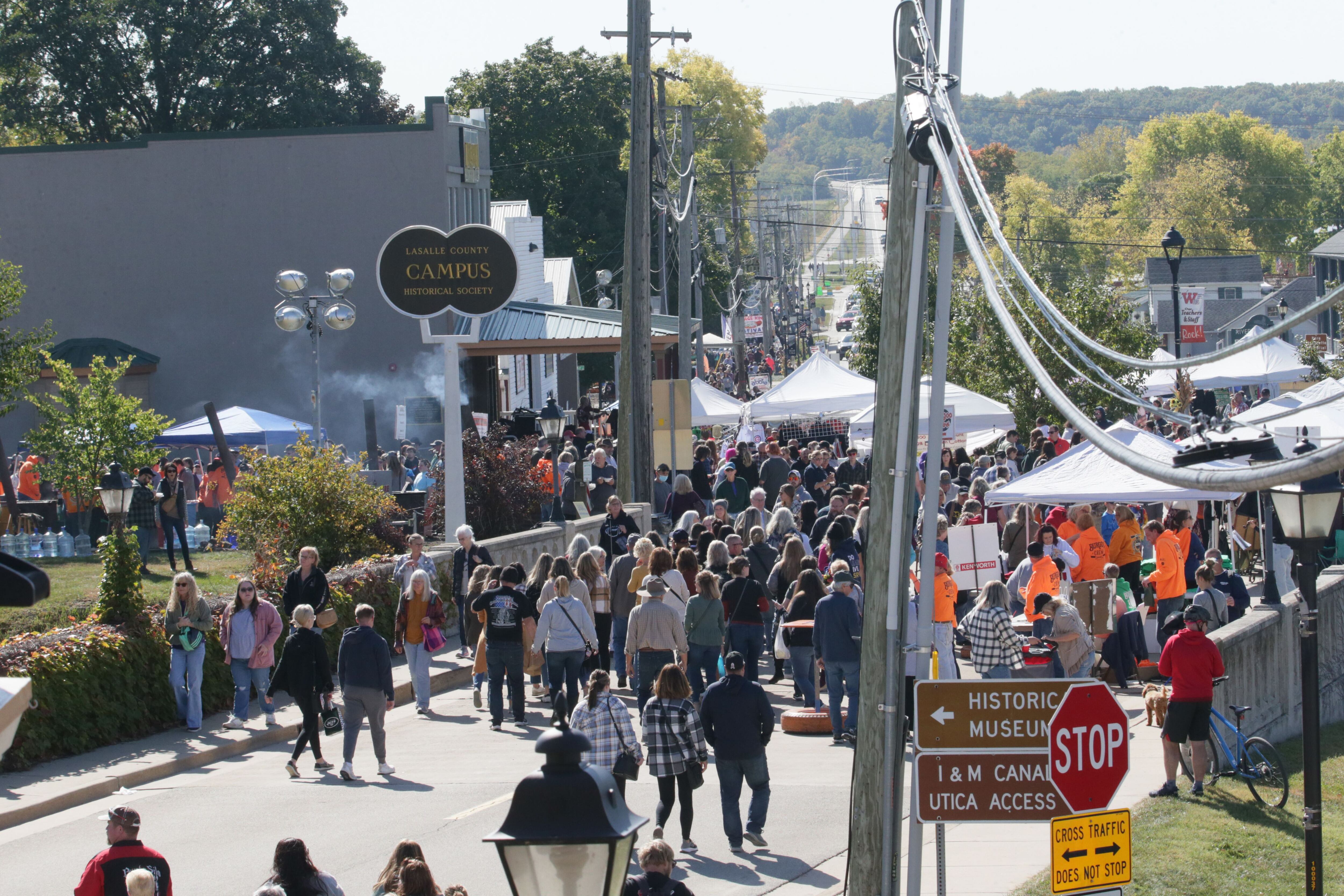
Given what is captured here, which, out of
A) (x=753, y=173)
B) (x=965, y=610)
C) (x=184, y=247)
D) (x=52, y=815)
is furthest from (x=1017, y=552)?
(x=753, y=173)

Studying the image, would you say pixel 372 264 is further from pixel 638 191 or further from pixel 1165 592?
pixel 1165 592

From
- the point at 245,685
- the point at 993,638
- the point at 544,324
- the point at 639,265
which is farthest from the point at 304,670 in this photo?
the point at 544,324

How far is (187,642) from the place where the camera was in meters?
14.3

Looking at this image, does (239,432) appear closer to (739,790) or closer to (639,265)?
(639,265)

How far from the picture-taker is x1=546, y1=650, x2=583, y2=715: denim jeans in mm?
14078

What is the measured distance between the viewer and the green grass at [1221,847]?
10047 millimetres

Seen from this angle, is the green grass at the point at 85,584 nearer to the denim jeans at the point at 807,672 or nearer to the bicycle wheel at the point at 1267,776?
the denim jeans at the point at 807,672

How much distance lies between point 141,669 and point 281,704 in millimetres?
2027

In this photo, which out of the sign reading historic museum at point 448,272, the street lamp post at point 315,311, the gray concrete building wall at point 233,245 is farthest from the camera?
the gray concrete building wall at point 233,245

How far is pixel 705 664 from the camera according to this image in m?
14.2

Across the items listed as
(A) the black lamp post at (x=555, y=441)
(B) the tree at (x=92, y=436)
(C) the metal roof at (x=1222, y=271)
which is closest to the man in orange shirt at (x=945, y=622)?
(A) the black lamp post at (x=555, y=441)

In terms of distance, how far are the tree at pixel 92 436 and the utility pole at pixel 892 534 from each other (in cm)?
1918

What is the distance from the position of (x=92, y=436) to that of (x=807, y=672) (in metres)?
15.4

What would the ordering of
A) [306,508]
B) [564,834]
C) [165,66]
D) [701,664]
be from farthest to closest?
[165,66] < [306,508] < [701,664] < [564,834]
